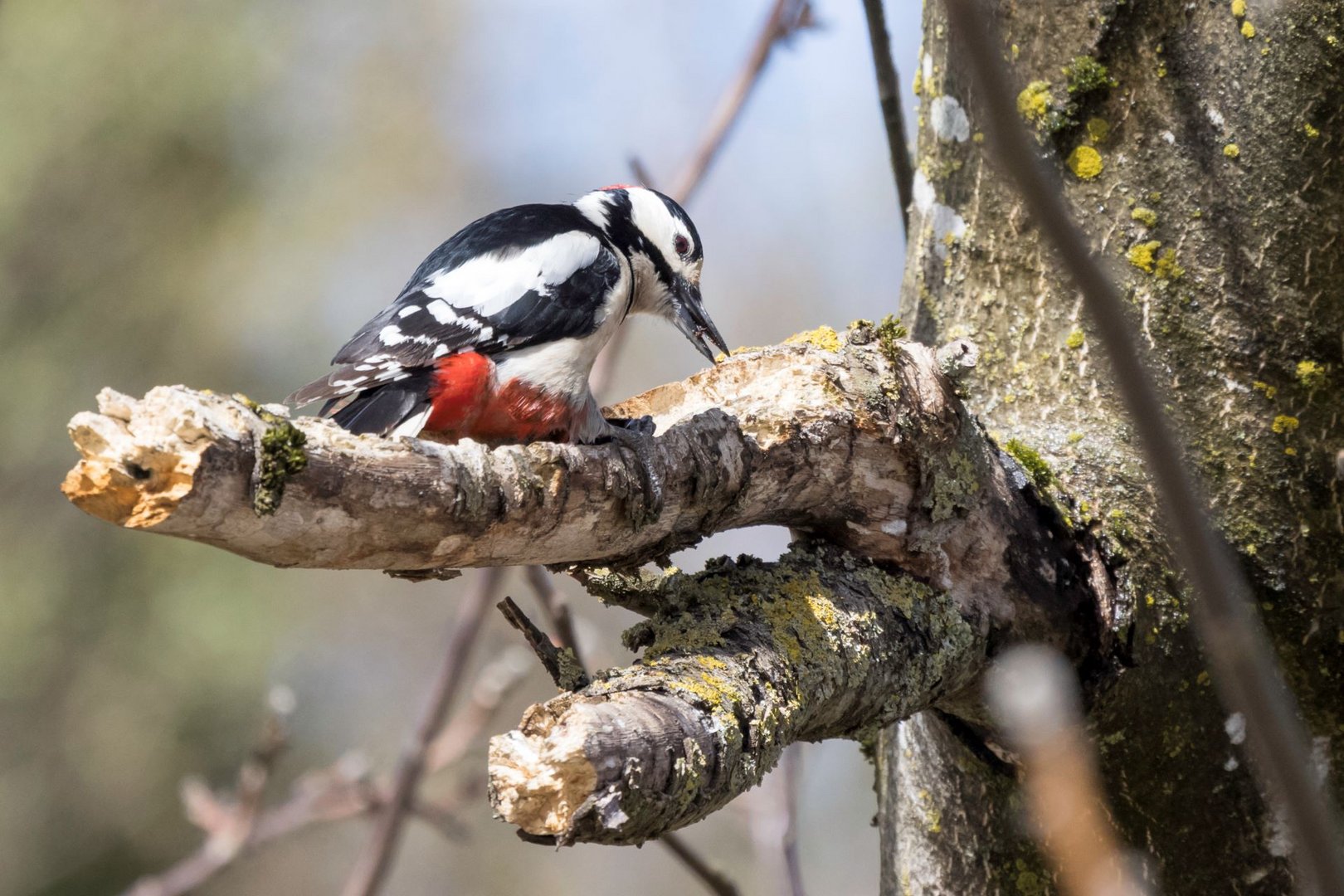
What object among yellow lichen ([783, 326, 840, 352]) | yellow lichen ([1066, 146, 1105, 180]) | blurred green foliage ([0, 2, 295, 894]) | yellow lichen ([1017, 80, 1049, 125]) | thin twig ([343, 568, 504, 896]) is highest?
blurred green foliage ([0, 2, 295, 894])

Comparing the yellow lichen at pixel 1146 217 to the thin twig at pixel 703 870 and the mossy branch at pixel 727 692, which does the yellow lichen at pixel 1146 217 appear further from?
the thin twig at pixel 703 870

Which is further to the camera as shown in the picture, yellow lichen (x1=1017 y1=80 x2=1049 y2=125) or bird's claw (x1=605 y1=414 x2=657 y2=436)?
yellow lichen (x1=1017 y1=80 x2=1049 y2=125)

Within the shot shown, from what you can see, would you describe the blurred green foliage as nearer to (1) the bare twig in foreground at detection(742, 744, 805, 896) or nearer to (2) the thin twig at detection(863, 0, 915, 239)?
(1) the bare twig in foreground at detection(742, 744, 805, 896)

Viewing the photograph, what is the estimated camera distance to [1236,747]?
1.65 metres

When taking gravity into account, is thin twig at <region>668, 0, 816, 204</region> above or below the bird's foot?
above

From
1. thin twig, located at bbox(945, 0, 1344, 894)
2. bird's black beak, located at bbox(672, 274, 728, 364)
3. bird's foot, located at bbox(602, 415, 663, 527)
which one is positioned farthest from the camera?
bird's black beak, located at bbox(672, 274, 728, 364)

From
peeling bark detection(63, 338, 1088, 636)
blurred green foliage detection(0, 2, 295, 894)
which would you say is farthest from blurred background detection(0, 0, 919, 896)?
peeling bark detection(63, 338, 1088, 636)

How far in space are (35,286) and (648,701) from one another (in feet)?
30.7

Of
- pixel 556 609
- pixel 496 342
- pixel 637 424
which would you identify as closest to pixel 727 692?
pixel 556 609

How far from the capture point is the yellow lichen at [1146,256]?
1.77m

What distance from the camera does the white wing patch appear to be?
2.29 metres

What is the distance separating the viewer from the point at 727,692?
47.4 inches

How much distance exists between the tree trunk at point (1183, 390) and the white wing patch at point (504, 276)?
38.4 inches

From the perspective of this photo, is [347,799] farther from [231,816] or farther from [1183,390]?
[1183,390]
